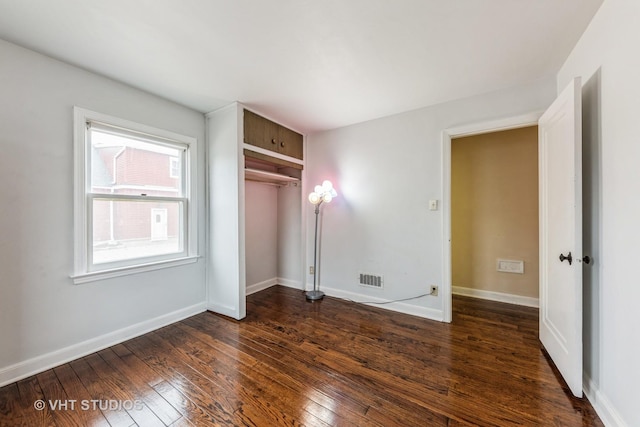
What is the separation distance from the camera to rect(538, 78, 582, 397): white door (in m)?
1.56

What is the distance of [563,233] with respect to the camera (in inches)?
67.8

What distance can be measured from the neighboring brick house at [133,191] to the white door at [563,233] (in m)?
3.60

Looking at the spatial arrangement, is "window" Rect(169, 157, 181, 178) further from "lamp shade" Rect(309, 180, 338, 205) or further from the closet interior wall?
"lamp shade" Rect(309, 180, 338, 205)

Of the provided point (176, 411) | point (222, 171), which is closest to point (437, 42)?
point (222, 171)

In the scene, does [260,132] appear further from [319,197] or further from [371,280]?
[371,280]

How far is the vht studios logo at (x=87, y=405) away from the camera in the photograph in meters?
1.52

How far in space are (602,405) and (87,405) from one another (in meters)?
3.18

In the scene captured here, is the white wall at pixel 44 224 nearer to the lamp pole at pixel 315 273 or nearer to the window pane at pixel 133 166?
the window pane at pixel 133 166

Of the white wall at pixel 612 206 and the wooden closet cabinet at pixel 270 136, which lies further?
the wooden closet cabinet at pixel 270 136

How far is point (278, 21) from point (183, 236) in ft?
8.04

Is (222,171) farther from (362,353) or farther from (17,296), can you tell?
(362,353)

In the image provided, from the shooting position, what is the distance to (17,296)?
5.81ft

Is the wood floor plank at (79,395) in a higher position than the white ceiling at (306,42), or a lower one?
lower

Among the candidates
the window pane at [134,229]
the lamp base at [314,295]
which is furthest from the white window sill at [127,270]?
the lamp base at [314,295]
